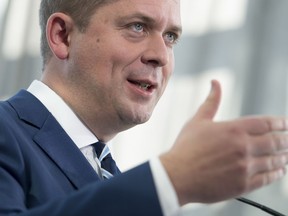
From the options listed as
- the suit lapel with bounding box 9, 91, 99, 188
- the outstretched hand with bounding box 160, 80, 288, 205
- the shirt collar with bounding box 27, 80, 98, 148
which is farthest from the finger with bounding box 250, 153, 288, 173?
the shirt collar with bounding box 27, 80, 98, 148

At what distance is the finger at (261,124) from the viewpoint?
80 centimetres

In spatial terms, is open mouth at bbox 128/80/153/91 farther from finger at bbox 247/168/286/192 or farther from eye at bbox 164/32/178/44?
finger at bbox 247/168/286/192

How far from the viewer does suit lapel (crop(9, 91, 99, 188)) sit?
120cm

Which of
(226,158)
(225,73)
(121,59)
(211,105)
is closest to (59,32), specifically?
(121,59)

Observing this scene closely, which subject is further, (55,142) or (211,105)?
(55,142)

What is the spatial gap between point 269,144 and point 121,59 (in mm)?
668

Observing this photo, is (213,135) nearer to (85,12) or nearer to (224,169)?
(224,169)

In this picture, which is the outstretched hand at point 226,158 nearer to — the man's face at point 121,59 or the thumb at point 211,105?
the thumb at point 211,105

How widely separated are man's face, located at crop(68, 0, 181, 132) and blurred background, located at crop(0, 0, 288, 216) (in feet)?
3.57

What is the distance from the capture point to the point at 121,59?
140cm

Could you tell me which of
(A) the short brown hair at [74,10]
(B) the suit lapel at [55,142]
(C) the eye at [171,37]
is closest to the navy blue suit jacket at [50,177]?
(B) the suit lapel at [55,142]

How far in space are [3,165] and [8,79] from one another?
5.97ft

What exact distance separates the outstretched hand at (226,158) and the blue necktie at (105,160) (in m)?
0.55

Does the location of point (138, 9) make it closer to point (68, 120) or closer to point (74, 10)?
point (74, 10)
